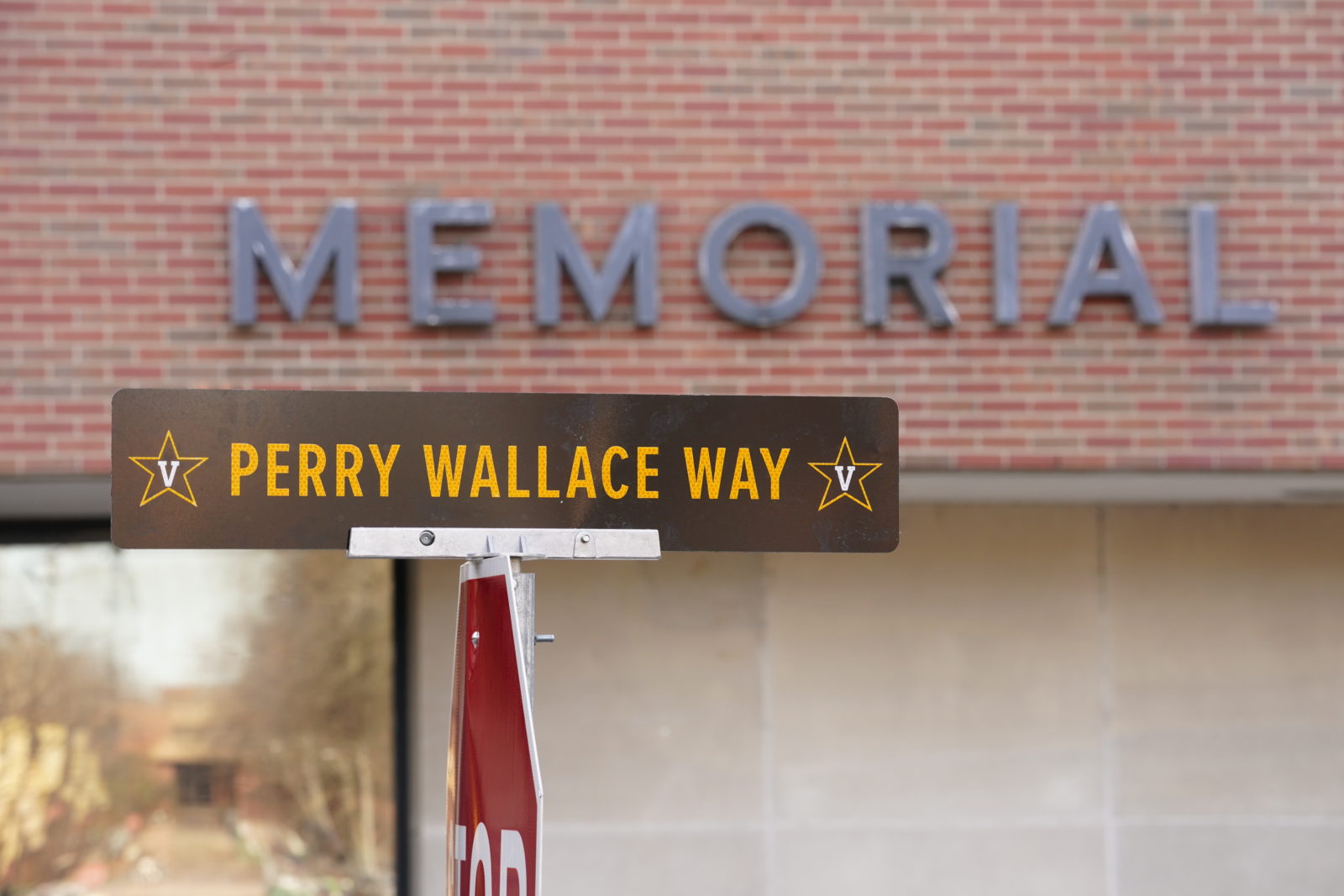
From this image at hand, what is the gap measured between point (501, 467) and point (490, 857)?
79 centimetres

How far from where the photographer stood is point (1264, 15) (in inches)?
254

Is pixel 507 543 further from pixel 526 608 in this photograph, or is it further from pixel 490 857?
pixel 490 857

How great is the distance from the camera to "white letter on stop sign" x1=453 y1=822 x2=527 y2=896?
2479 millimetres

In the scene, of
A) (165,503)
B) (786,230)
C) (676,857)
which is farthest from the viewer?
(676,857)

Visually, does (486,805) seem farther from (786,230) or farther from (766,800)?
(766,800)

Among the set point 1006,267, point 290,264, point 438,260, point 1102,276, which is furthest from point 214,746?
point 1102,276

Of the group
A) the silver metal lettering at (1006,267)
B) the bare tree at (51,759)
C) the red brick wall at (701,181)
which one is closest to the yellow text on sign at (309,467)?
the red brick wall at (701,181)

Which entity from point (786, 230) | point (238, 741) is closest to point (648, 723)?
point (238, 741)

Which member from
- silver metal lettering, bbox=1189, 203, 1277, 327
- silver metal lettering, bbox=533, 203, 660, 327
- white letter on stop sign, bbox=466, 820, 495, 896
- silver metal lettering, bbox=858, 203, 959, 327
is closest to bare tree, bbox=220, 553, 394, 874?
silver metal lettering, bbox=533, 203, 660, 327

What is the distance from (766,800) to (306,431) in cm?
461

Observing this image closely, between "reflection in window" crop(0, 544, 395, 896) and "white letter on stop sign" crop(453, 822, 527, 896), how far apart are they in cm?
467

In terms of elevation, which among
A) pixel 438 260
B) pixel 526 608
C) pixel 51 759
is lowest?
pixel 51 759

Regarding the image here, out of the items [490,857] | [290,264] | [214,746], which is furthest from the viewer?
[214,746]

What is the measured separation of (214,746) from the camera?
7.34 m
